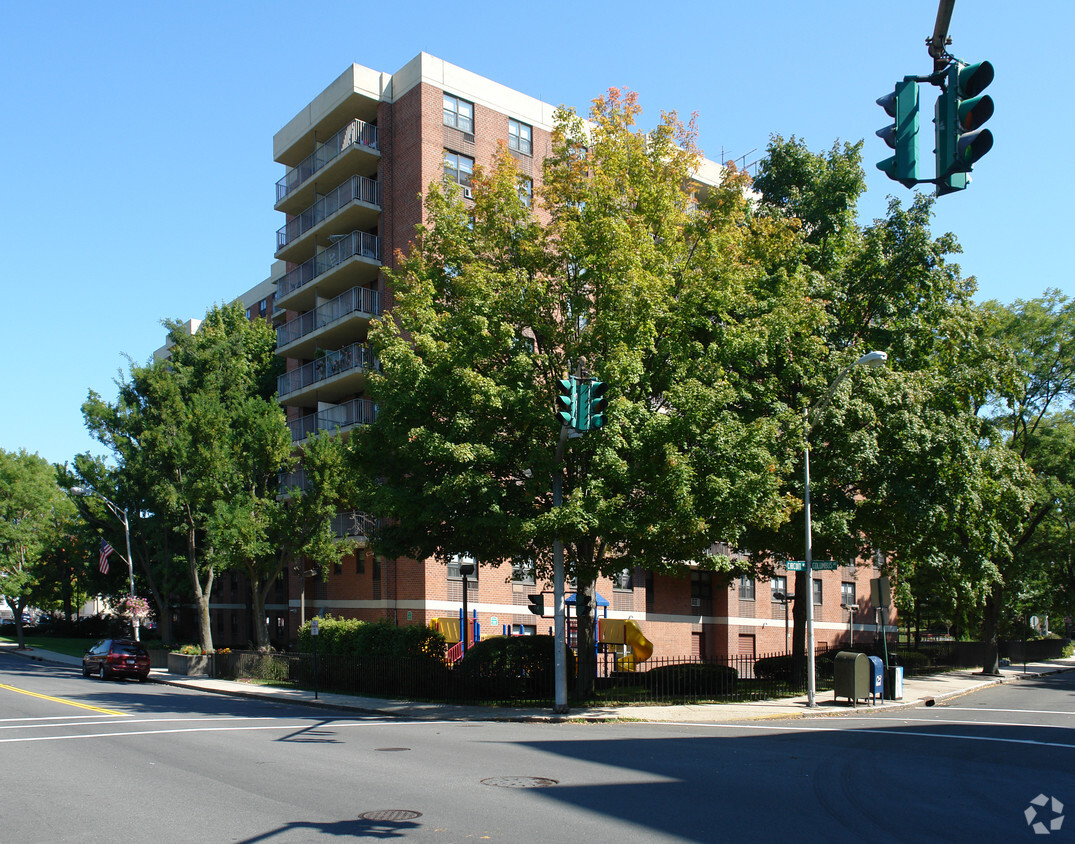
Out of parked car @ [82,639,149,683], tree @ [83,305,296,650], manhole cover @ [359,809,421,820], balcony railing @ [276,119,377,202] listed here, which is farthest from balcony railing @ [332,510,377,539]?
manhole cover @ [359,809,421,820]

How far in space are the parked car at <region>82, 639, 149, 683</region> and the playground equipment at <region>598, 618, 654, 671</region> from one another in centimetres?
1825

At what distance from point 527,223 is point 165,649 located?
31.6 metres

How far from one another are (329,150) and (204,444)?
15.7 m

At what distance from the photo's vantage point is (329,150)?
136 ft

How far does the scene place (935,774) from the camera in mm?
11562

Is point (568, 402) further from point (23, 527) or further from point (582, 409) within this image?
point (23, 527)

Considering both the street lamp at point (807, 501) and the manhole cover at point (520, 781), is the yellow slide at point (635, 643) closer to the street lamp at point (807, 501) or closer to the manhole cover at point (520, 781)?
the street lamp at point (807, 501)

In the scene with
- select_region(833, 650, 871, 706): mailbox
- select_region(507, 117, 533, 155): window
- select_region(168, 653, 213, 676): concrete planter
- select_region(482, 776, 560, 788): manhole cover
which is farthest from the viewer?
select_region(507, 117, 533, 155): window

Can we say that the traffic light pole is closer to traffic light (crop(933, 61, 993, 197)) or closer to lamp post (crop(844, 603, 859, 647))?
traffic light (crop(933, 61, 993, 197))

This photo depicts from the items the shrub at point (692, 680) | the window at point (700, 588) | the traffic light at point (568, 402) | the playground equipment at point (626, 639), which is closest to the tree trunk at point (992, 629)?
the window at point (700, 588)

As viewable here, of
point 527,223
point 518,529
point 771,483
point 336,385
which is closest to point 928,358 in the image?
point 771,483

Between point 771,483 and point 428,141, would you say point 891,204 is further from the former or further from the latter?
point 428,141

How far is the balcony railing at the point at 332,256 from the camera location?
38.8 metres

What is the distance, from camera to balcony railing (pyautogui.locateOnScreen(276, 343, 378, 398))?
1495 inches
